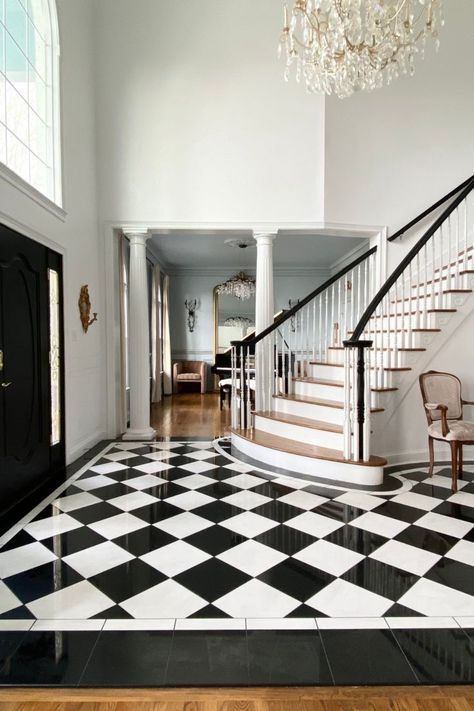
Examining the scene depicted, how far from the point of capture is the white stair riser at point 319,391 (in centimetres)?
448

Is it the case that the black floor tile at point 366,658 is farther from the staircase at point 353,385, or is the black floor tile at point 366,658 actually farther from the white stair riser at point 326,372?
the white stair riser at point 326,372

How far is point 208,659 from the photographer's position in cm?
157

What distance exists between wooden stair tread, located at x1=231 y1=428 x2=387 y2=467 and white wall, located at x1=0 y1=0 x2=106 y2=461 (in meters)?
1.77

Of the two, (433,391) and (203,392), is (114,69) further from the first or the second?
(203,392)

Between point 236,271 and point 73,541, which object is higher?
point 236,271

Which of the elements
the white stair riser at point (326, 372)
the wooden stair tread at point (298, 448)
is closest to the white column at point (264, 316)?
the wooden stair tread at point (298, 448)

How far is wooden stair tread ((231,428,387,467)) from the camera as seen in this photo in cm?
353

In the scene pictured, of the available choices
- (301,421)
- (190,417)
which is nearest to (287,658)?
(301,421)

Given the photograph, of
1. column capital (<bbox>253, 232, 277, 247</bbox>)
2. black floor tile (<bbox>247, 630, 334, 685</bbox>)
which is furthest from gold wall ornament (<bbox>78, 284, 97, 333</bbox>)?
black floor tile (<bbox>247, 630, 334, 685</bbox>)

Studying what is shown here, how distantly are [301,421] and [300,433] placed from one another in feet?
0.51

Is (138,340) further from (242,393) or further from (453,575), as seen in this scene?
(453,575)

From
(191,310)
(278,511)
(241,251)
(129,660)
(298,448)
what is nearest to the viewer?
(129,660)

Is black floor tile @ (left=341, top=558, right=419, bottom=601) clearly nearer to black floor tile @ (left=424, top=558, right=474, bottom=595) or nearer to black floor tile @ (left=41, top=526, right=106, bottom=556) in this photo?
black floor tile @ (left=424, top=558, right=474, bottom=595)

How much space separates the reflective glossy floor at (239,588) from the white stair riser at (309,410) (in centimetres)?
93
